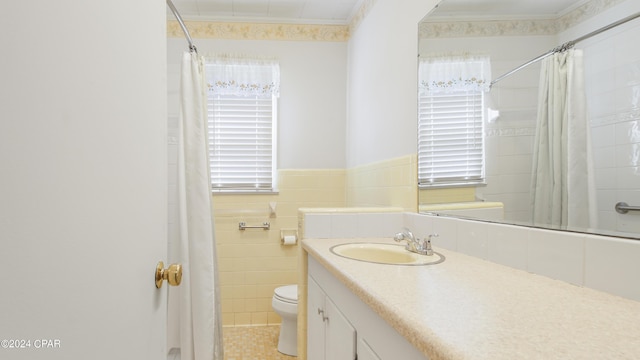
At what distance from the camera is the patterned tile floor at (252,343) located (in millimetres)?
2441

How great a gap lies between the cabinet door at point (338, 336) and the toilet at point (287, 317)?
3.13 feet

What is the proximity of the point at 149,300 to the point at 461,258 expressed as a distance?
1.07 meters

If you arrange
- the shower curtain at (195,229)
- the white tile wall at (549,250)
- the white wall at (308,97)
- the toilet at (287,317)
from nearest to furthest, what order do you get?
1. the white tile wall at (549,250)
2. the shower curtain at (195,229)
3. the toilet at (287,317)
4. the white wall at (308,97)

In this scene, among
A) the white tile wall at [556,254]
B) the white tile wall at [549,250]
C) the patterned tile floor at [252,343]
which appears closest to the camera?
the white tile wall at [549,250]

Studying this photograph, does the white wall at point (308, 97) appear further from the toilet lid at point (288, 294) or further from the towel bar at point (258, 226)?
the toilet lid at point (288, 294)

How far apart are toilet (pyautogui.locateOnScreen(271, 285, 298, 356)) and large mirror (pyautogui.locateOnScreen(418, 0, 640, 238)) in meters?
1.17

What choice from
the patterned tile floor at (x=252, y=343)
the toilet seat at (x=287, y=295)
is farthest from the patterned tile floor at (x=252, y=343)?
the toilet seat at (x=287, y=295)

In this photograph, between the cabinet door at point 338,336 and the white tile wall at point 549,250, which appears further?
the cabinet door at point 338,336

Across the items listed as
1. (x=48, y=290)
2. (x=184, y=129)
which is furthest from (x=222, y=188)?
(x=48, y=290)

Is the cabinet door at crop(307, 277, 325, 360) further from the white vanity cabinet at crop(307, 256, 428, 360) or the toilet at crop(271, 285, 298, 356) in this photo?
the toilet at crop(271, 285, 298, 356)

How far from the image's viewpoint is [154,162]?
0.81 meters

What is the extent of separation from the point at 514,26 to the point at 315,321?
1462mm

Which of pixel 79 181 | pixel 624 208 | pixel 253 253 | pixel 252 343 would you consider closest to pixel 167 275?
pixel 79 181

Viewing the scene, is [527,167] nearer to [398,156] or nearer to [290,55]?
[398,156]
